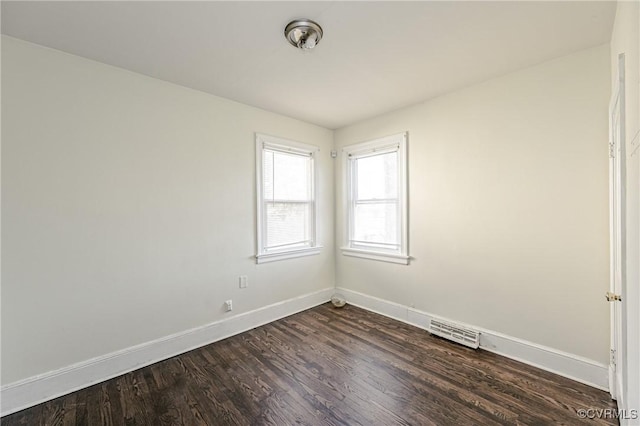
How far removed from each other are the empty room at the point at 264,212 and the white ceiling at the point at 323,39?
0.02 metres

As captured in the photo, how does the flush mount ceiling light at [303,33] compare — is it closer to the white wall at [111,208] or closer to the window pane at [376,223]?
the white wall at [111,208]

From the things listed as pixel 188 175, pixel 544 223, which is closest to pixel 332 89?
pixel 188 175

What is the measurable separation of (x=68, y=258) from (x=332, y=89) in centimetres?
265

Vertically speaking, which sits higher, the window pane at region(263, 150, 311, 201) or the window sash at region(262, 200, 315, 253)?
the window pane at region(263, 150, 311, 201)

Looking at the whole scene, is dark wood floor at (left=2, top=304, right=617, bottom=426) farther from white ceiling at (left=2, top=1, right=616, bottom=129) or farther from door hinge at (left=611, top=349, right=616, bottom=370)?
white ceiling at (left=2, top=1, right=616, bottom=129)

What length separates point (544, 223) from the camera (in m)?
2.21

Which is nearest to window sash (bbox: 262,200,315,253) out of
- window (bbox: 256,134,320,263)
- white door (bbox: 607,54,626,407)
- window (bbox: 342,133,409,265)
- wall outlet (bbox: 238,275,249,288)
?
window (bbox: 256,134,320,263)

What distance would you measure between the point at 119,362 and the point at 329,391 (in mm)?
1744

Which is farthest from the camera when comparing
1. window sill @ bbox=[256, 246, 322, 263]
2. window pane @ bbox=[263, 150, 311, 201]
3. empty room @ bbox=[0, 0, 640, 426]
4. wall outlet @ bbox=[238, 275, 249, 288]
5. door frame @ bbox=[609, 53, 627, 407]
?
window pane @ bbox=[263, 150, 311, 201]

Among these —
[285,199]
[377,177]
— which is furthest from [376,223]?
[285,199]

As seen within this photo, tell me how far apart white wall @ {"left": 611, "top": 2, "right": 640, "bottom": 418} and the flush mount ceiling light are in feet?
5.04

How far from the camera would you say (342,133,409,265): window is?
3.21 meters

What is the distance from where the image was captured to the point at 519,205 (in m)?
2.33

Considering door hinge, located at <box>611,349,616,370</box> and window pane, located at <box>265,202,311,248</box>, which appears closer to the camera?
door hinge, located at <box>611,349,616,370</box>
